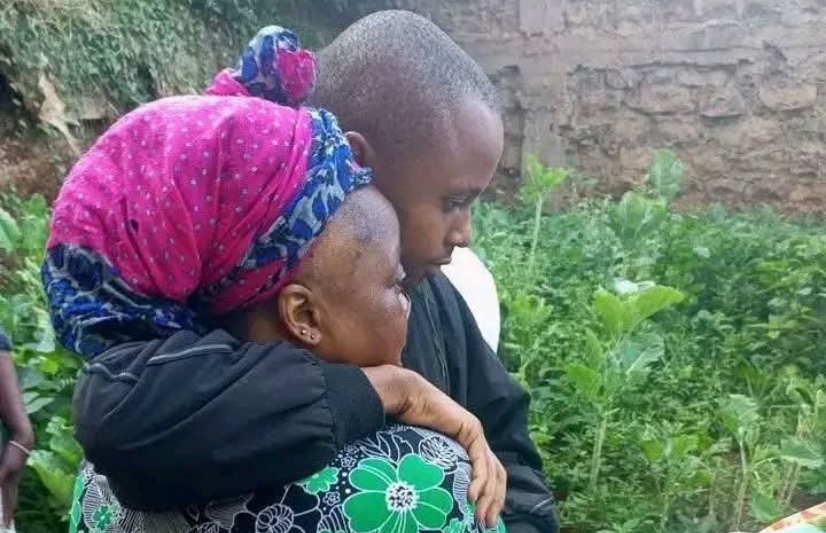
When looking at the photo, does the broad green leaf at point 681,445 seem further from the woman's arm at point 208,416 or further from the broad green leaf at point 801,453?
the woman's arm at point 208,416

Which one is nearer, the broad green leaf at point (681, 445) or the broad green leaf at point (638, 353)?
the broad green leaf at point (681, 445)

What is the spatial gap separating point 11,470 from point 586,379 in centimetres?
207

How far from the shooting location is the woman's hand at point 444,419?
3.56ft

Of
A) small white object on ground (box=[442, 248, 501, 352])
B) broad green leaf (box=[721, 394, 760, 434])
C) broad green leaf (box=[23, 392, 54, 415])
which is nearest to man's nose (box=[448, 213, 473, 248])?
small white object on ground (box=[442, 248, 501, 352])

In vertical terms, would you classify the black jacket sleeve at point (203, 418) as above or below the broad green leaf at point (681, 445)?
above

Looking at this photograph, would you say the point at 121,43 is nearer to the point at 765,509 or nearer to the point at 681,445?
the point at 681,445

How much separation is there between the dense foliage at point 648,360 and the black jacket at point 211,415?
2.07 metres

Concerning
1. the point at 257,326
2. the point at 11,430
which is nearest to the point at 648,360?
the point at 11,430

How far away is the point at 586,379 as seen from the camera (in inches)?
146

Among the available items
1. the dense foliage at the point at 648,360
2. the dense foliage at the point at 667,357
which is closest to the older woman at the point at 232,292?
the dense foliage at the point at 648,360

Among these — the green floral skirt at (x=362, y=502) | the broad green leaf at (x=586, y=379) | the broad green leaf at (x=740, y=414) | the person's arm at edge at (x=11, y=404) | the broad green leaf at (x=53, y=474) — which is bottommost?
the broad green leaf at (x=740, y=414)

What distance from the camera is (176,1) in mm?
6777

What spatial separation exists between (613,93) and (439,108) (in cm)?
686

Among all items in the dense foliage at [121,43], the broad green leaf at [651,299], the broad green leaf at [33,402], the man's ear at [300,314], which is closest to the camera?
the man's ear at [300,314]
